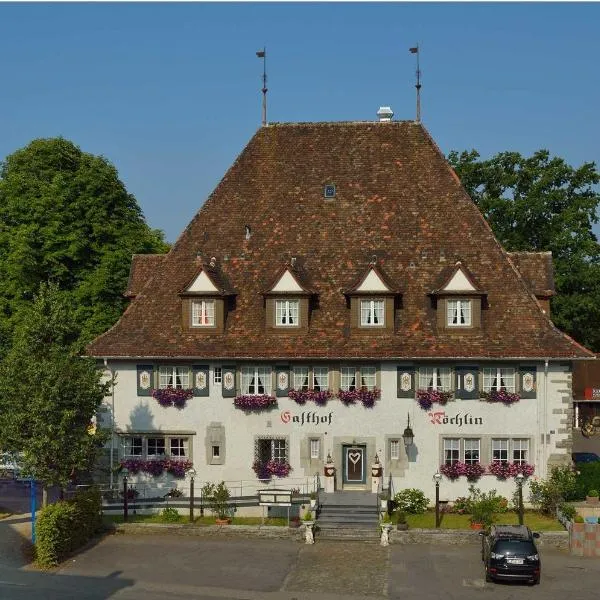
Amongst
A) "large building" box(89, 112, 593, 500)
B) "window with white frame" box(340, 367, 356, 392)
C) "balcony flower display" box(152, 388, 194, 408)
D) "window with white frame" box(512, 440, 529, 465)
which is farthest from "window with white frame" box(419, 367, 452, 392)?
"balcony flower display" box(152, 388, 194, 408)

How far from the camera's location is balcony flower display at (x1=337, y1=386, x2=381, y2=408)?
37.8m

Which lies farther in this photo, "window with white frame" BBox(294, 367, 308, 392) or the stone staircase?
"window with white frame" BBox(294, 367, 308, 392)

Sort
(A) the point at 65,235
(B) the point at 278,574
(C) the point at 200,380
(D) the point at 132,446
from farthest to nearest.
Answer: (A) the point at 65,235, (D) the point at 132,446, (C) the point at 200,380, (B) the point at 278,574

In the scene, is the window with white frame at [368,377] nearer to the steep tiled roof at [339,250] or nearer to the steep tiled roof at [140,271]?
the steep tiled roof at [339,250]

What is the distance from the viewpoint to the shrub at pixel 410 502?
36.8 metres

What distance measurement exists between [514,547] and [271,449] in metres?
12.1

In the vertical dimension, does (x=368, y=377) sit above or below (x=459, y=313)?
below

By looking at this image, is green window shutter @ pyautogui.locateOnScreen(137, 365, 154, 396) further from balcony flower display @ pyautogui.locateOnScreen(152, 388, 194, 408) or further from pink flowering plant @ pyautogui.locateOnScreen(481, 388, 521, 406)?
pink flowering plant @ pyautogui.locateOnScreen(481, 388, 521, 406)

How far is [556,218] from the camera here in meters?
57.8

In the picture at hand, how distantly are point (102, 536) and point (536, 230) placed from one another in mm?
33337

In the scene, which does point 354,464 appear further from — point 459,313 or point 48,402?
point 48,402

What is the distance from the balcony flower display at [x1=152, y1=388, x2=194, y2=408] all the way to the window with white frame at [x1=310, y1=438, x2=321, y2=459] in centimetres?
483

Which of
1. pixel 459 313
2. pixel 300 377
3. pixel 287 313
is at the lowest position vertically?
pixel 300 377

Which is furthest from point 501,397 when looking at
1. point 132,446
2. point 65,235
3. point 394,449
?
point 65,235
